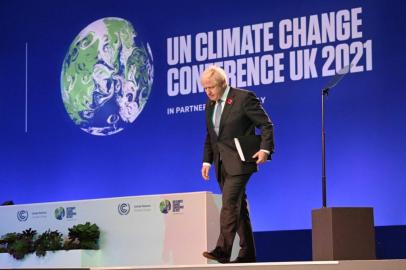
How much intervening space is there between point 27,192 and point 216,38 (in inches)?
106

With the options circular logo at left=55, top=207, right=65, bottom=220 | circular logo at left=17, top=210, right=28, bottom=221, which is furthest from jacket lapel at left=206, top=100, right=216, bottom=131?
circular logo at left=17, top=210, right=28, bottom=221

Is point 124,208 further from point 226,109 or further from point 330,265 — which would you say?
point 330,265

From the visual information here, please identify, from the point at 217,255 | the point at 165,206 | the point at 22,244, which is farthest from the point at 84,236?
the point at 217,255

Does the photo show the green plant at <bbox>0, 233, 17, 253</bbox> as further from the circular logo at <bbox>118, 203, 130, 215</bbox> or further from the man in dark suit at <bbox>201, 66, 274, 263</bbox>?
the man in dark suit at <bbox>201, 66, 274, 263</bbox>

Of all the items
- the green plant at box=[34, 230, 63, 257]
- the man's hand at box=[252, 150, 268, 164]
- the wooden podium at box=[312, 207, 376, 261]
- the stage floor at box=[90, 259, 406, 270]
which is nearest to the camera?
the stage floor at box=[90, 259, 406, 270]

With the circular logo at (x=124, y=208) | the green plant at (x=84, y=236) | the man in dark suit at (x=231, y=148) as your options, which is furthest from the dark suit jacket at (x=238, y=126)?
the green plant at (x=84, y=236)

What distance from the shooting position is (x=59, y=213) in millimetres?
6078

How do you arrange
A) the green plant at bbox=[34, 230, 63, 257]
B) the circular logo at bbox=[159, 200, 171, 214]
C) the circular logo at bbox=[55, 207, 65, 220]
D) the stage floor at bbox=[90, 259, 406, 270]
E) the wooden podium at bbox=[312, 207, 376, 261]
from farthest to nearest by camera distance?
the circular logo at bbox=[55, 207, 65, 220] < the green plant at bbox=[34, 230, 63, 257] < the circular logo at bbox=[159, 200, 171, 214] < the wooden podium at bbox=[312, 207, 376, 261] < the stage floor at bbox=[90, 259, 406, 270]

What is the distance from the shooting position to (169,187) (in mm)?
7363

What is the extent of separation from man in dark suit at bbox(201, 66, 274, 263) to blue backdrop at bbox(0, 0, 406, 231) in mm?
1889

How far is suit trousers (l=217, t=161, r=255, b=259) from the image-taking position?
14.7 ft

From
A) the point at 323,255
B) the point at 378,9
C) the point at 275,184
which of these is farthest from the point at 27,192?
the point at 323,255

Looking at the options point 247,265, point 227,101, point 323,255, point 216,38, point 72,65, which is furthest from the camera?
point 72,65

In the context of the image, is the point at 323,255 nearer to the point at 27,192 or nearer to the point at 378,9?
the point at 378,9
